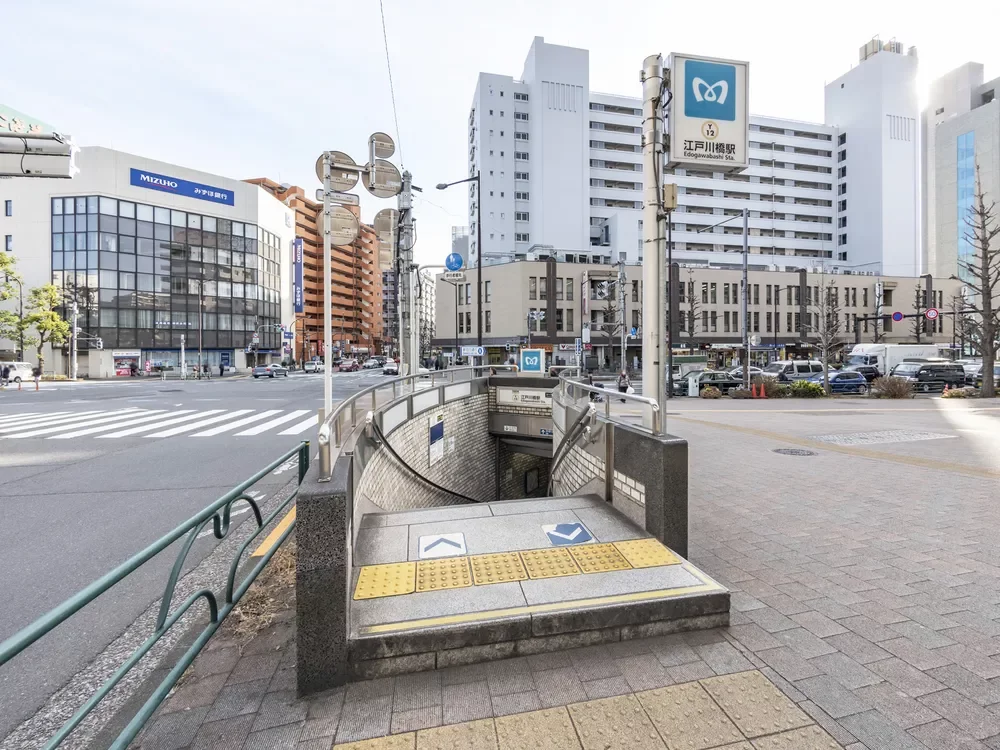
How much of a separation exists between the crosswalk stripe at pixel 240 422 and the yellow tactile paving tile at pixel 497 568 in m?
12.5

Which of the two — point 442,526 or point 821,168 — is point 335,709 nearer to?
point 442,526

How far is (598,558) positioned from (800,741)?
181 cm

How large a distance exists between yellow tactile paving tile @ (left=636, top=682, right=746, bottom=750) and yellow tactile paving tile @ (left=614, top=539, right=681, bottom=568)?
3.78 ft

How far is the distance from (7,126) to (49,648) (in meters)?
14.9

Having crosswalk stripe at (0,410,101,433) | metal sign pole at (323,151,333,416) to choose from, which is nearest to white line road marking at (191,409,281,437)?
crosswalk stripe at (0,410,101,433)

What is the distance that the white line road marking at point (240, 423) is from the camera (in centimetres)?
1396

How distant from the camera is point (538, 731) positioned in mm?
2457

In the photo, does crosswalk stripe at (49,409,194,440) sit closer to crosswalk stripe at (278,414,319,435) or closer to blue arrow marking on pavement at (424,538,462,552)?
crosswalk stripe at (278,414,319,435)

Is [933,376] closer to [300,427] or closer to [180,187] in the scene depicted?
[300,427]

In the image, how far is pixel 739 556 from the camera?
15.0 ft

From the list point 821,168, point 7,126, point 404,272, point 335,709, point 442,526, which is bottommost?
point 335,709

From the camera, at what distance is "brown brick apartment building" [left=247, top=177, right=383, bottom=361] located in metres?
88.5

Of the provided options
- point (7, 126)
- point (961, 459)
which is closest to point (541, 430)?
point (961, 459)

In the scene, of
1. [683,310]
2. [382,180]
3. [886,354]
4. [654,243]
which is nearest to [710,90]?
[654,243]
